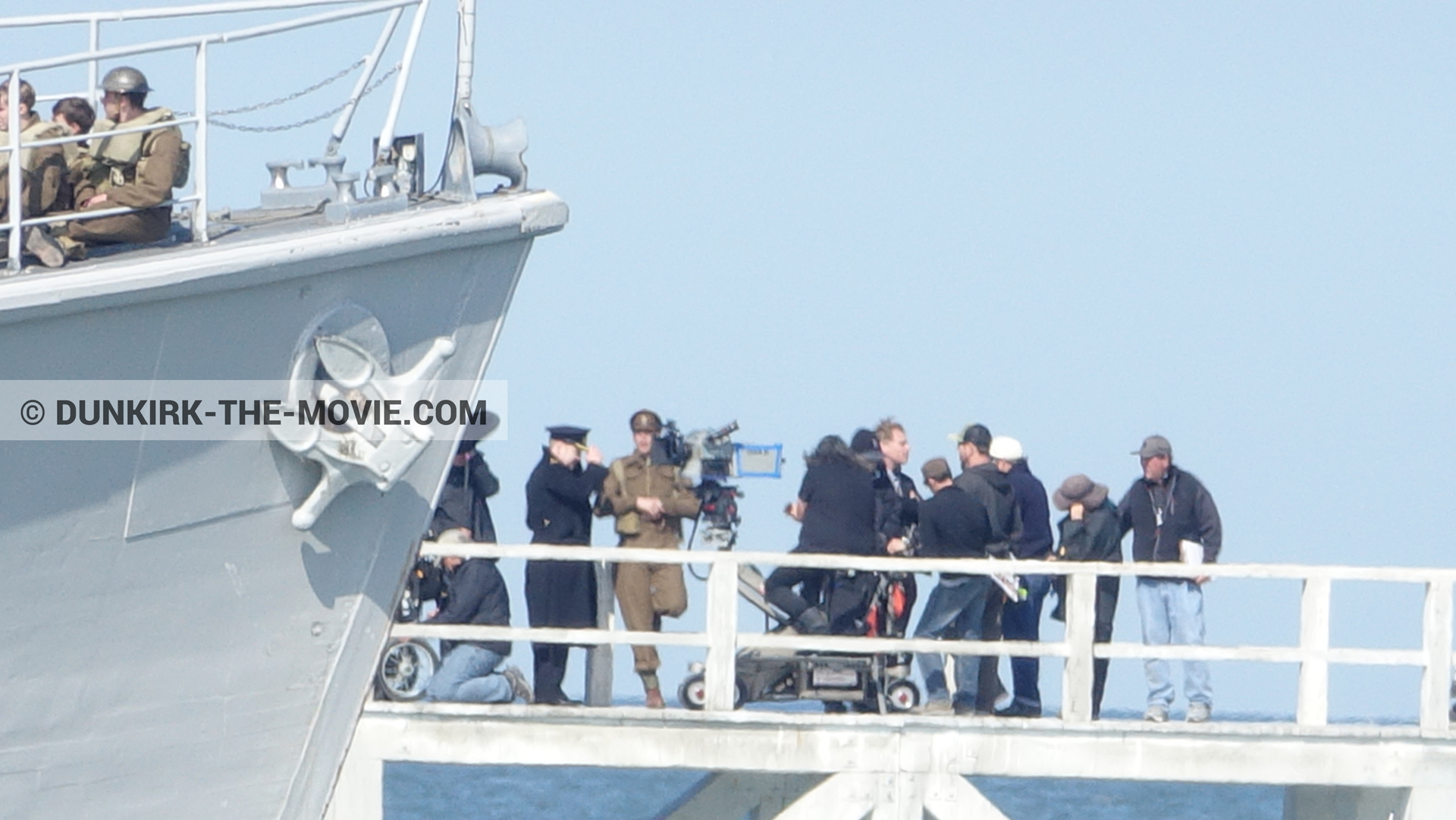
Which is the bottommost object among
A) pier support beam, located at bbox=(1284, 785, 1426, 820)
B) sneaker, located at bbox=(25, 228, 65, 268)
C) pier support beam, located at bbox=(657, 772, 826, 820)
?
pier support beam, located at bbox=(657, 772, 826, 820)

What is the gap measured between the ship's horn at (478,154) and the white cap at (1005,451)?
4.36 m

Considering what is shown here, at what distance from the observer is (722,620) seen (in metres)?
11.7

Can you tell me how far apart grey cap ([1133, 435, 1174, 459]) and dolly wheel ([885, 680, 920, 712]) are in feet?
6.03

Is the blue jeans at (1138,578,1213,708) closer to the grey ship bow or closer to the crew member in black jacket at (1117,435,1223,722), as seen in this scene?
the crew member in black jacket at (1117,435,1223,722)

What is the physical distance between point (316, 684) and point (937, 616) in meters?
4.32

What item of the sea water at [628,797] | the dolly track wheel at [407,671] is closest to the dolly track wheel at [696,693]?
the dolly track wheel at [407,671]

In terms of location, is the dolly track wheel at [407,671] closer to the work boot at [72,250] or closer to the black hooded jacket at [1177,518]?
the black hooded jacket at [1177,518]

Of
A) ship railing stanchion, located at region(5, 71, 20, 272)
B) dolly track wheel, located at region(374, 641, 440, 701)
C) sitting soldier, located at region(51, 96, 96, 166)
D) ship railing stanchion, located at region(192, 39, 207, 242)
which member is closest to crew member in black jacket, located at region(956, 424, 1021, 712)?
dolly track wheel, located at region(374, 641, 440, 701)

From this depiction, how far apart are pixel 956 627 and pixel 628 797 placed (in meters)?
47.4

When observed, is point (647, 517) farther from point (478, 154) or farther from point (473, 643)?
point (478, 154)

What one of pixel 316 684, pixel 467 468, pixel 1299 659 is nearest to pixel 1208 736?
pixel 1299 659

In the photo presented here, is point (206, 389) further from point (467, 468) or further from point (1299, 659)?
point (1299, 659)

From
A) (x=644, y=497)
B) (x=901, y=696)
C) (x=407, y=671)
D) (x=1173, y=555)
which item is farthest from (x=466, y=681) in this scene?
(x=1173, y=555)

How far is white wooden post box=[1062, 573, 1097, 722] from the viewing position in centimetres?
1209
